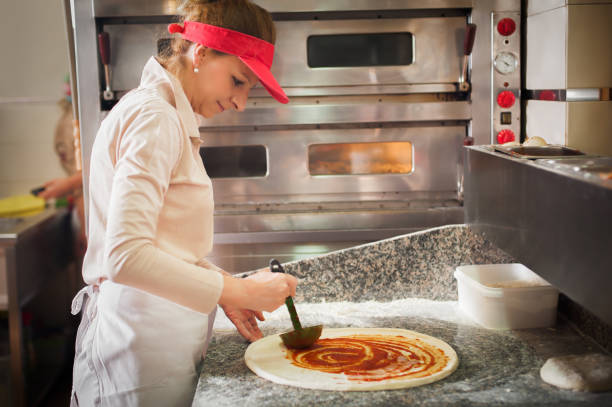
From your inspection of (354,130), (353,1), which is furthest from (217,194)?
(353,1)

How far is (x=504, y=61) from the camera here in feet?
7.70

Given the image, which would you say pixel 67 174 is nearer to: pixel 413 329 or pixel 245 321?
pixel 245 321

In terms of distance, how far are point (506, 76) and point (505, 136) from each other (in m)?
0.22

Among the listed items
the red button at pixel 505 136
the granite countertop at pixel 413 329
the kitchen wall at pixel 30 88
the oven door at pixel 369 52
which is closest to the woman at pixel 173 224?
the granite countertop at pixel 413 329

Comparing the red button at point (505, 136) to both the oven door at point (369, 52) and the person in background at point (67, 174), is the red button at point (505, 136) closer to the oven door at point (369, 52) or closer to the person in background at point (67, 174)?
the oven door at point (369, 52)

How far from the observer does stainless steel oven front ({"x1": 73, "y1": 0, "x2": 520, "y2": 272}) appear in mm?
2344

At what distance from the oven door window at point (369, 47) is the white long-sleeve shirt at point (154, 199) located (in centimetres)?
115

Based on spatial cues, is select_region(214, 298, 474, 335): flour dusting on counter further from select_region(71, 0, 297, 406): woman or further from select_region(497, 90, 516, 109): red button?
select_region(497, 90, 516, 109): red button

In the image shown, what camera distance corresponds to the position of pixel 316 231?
2367mm

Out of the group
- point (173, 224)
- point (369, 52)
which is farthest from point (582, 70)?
point (173, 224)

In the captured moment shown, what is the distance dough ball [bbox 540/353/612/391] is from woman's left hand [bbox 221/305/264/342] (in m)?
0.63

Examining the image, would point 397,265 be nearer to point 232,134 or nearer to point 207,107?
point 207,107

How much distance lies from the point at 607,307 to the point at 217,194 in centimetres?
168

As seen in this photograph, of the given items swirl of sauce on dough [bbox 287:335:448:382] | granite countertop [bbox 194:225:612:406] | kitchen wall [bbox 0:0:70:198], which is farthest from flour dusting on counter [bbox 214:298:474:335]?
kitchen wall [bbox 0:0:70:198]
